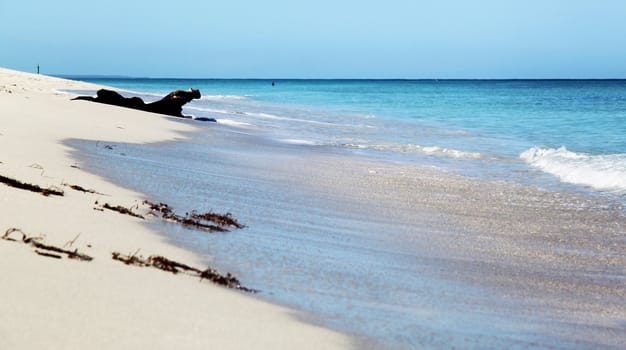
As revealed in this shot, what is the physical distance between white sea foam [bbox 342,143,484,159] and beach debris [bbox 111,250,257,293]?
13773 millimetres

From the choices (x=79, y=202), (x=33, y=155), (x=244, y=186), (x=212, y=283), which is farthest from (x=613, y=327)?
(x=33, y=155)

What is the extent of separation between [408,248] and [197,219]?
2048mm

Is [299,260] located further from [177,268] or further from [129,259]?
[129,259]

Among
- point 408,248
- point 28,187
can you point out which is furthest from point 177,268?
point 408,248

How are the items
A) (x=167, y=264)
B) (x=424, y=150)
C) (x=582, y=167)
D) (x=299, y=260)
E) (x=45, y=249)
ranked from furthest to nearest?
(x=424, y=150), (x=582, y=167), (x=299, y=260), (x=167, y=264), (x=45, y=249)

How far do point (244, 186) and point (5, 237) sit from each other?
216 inches

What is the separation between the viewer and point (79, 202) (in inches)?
262

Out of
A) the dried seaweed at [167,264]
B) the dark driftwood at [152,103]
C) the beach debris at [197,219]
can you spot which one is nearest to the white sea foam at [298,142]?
the dark driftwood at [152,103]

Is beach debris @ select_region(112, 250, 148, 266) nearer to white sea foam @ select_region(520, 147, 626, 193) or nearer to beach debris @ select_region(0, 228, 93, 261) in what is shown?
beach debris @ select_region(0, 228, 93, 261)

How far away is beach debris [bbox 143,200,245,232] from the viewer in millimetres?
6805

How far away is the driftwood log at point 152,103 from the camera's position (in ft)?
77.2

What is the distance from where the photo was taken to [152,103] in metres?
24.4

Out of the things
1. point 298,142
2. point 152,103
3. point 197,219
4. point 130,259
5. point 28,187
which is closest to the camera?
point 130,259

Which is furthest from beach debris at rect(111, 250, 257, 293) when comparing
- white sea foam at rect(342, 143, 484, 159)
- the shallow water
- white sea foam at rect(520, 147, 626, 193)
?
white sea foam at rect(342, 143, 484, 159)
